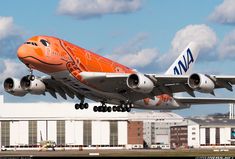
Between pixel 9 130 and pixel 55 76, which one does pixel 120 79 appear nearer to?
pixel 55 76

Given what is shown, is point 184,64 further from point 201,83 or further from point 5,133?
point 5,133

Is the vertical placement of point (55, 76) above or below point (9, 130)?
above

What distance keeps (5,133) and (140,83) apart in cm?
9549

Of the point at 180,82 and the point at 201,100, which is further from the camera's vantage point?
the point at 201,100

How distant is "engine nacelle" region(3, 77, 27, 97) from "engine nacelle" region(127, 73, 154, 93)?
41.4 feet

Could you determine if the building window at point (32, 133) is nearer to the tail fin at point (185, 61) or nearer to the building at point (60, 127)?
the building at point (60, 127)

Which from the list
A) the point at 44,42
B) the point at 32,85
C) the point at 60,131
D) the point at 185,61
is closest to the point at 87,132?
the point at 60,131

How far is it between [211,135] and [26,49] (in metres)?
145

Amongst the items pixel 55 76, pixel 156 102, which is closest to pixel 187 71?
pixel 156 102

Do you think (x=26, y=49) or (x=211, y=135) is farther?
(x=211, y=135)

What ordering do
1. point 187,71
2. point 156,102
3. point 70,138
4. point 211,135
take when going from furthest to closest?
point 211,135
point 70,138
point 187,71
point 156,102

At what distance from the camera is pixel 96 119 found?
151m

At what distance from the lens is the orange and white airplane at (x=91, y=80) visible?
5653cm

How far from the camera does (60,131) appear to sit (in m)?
150
